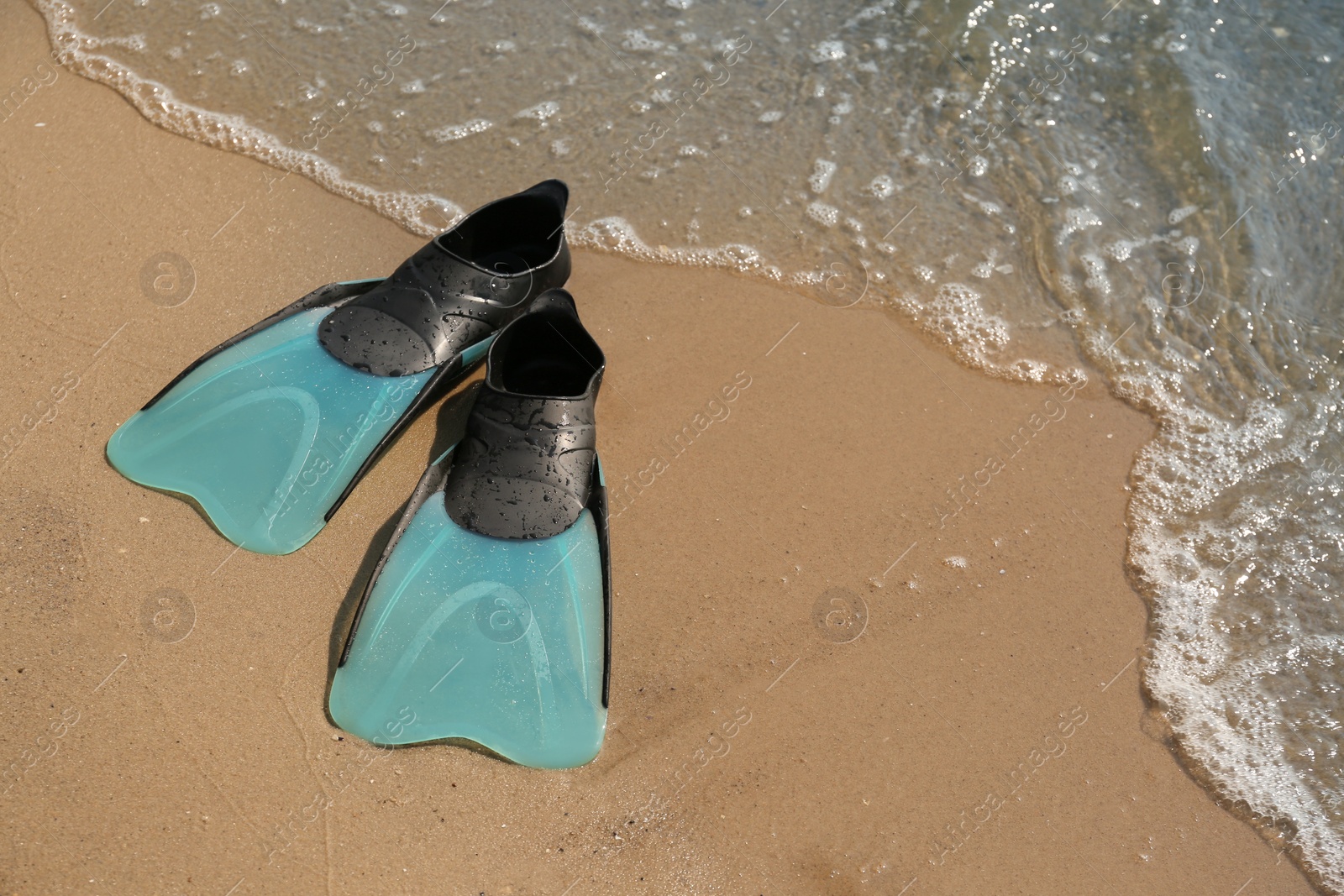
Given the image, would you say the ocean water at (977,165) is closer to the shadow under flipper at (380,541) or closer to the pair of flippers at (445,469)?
the pair of flippers at (445,469)

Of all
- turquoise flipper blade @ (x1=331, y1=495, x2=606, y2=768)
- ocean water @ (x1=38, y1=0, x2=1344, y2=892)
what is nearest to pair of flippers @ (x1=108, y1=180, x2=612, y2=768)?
turquoise flipper blade @ (x1=331, y1=495, x2=606, y2=768)

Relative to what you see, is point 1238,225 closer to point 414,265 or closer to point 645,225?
point 645,225

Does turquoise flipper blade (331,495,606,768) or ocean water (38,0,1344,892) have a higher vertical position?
ocean water (38,0,1344,892)

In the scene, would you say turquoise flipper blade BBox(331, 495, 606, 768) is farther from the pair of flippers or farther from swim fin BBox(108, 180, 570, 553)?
swim fin BBox(108, 180, 570, 553)

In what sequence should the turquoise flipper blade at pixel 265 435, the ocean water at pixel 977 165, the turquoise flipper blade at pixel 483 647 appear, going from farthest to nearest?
the ocean water at pixel 977 165, the turquoise flipper blade at pixel 265 435, the turquoise flipper blade at pixel 483 647

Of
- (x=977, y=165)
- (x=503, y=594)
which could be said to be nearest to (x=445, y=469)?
(x=503, y=594)

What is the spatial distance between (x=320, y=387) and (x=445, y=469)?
0.47m

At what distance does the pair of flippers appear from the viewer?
7.73 ft

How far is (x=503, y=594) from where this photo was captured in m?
2.47

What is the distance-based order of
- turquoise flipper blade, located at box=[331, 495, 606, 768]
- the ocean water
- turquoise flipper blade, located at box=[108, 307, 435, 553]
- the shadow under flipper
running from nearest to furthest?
turquoise flipper blade, located at box=[331, 495, 606, 768] < the shadow under flipper < turquoise flipper blade, located at box=[108, 307, 435, 553] < the ocean water

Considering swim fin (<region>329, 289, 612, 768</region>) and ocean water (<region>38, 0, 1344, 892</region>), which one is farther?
ocean water (<region>38, 0, 1344, 892</region>)

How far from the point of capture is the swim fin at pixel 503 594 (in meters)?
2.33

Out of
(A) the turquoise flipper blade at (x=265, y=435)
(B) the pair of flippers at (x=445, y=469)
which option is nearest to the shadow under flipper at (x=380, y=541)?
(B) the pair of flippers at (x=445, y=469)

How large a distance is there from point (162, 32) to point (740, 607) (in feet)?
11.4
